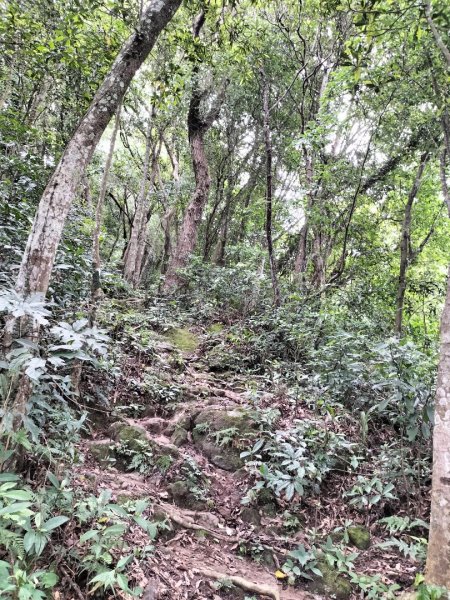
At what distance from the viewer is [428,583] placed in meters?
2.90

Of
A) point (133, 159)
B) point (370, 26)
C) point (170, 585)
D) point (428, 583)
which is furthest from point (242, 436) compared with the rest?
point (133, 159)

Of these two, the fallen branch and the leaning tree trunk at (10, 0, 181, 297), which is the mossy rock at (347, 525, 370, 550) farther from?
the leaning tree trunk at (10, 0, 181, 297)

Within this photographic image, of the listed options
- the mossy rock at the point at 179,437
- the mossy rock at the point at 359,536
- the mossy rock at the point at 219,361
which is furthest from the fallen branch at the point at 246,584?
the mossy rock at the point at 219,361

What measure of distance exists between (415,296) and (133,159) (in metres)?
14.1

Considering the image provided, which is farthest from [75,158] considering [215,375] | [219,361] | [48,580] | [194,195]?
[194,195]

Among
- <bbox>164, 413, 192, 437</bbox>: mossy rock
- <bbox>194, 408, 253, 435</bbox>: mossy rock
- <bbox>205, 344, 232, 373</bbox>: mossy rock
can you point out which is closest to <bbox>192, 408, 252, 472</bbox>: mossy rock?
<bbox>194, 408, 253, 435</bbox>: mossy rock

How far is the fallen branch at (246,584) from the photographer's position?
316cm

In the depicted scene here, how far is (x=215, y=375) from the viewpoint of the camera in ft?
24.5

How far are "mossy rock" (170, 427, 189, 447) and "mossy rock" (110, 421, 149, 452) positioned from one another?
1.55ft

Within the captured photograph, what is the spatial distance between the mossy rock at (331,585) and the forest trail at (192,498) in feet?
0.48

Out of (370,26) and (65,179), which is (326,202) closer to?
(370,26)

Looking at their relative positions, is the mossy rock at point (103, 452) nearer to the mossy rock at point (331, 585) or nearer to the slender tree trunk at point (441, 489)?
the mossy rock at point (331, 585)

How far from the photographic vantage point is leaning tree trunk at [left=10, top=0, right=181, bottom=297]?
3111mm

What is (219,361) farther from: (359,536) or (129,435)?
(359,536)
